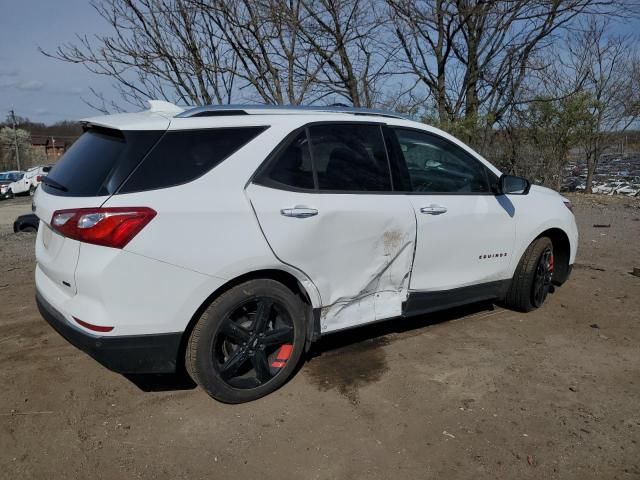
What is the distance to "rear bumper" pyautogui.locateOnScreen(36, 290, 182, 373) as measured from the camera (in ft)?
9.21

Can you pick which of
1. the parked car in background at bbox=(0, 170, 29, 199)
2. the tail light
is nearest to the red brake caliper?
the tail light

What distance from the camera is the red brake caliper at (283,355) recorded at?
342cm

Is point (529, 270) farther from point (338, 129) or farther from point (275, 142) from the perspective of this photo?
point (275, 142)

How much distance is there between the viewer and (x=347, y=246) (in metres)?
3.49

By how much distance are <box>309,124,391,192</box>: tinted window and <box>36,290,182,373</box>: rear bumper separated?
1.34 m

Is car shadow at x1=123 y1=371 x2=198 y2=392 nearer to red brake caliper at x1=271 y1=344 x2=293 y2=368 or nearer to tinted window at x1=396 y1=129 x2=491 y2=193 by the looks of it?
red brake caliper at x1=271 y1=344 x2=293 y2=368

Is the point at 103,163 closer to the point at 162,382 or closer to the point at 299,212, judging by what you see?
the point at 299,212

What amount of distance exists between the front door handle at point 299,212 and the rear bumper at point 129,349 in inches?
36.1

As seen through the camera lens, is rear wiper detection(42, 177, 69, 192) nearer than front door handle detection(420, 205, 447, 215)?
Yes

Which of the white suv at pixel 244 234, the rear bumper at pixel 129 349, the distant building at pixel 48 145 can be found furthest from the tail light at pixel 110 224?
the distant building at pixel 48 145

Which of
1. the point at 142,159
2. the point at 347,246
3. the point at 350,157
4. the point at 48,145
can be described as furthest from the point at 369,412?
the point at 48,145

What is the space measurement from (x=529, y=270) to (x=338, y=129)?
7.47 ft

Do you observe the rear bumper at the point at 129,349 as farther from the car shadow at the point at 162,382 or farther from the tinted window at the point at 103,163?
the tinted window at the point at 103,163

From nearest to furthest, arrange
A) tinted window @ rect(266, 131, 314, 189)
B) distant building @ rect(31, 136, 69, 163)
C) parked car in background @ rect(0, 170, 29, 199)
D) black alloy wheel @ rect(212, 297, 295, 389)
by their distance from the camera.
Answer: black alloy wheel @ rect(212, 297, 295, 389) < tinted window @ rect(266, 131, 314, 189) < parked car in background @ rect(0, 170, 29, 199) < distant building @ rect(31, 136, 69, 163)
